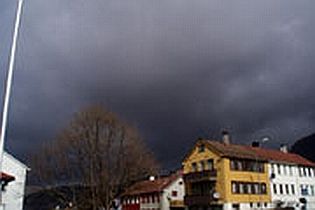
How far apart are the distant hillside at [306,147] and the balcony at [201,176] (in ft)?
195

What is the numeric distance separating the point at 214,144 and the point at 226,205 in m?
10.2

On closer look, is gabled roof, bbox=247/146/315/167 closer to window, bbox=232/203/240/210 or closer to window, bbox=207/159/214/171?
window, bbox=207/159/214/171

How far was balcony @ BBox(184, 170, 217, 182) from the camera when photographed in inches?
2714

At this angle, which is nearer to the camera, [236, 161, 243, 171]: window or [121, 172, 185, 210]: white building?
[236, 161, 243, 171]: window

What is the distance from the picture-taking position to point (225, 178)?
67562 mm

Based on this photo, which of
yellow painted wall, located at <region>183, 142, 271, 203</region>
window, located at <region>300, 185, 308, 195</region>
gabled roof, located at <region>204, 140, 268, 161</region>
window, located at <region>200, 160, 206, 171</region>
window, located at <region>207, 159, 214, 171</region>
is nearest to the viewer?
yellow painted wall, located at <region>183, 142, 271, 203</region>

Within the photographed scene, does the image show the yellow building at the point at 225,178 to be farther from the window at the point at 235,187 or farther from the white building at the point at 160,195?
the white building at the point at 160,195

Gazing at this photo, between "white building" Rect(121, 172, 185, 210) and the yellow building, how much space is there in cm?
925

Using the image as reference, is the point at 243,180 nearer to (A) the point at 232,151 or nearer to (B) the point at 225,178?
(B) the point at 225,178

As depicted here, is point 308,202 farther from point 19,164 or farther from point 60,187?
point 19,164

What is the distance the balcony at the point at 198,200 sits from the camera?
224 ft

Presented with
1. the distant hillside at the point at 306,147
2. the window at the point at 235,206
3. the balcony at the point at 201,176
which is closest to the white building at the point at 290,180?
the window at the point at 235,206

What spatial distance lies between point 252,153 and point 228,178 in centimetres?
947

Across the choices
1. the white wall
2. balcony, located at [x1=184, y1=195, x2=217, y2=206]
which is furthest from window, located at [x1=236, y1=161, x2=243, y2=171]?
the white wall
